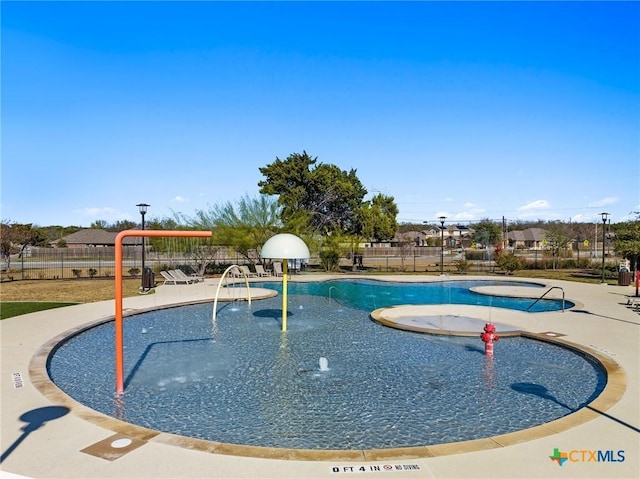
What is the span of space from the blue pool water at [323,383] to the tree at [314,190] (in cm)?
3085

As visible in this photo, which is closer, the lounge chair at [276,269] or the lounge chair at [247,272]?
the lounge chair at [247,272]

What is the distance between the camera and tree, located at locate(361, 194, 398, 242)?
4641 centimetres

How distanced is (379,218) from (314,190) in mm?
8072

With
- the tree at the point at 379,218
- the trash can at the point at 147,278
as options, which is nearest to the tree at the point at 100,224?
the tree at the point at 379,218

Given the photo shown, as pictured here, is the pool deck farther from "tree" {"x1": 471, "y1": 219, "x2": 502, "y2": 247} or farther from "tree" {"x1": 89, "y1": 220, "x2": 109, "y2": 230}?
"tree" {"x1": 89, "y1": 220, "x2": 109, "y2": 230}

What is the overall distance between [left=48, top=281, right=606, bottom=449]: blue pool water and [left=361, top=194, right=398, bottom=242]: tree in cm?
3490

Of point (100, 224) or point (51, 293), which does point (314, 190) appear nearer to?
point (51, 293)

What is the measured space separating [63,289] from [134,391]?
581 inches

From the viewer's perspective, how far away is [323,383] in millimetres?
7484

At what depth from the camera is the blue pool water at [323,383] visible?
228 inches

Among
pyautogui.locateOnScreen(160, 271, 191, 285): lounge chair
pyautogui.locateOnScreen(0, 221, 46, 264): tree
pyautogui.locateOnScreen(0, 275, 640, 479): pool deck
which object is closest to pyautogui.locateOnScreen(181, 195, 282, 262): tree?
pyautogui.locateOnScreen(160, 271, 191, 285): lounge chair

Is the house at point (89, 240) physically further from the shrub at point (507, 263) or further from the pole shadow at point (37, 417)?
the pole shadow at point (37, 417)

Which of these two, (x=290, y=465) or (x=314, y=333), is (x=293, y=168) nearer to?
(x=314, y=333)

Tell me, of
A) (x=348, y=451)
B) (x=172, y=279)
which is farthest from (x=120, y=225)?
(x=348, y=451)
